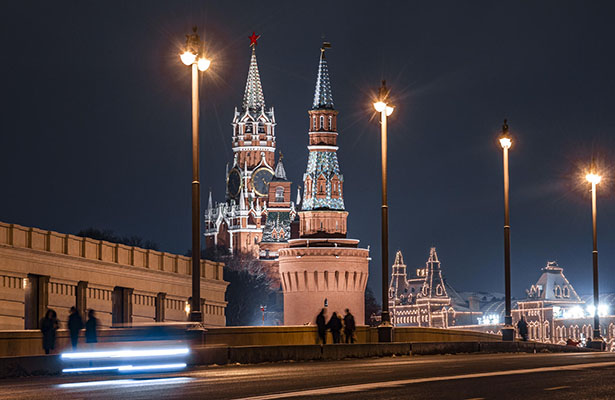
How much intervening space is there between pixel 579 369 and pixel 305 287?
453 ft

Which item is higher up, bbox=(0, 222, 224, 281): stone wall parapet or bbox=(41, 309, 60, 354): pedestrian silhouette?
bbox=(0, 222, 224, 281): stone wall parapet

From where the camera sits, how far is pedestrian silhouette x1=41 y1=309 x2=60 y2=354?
113 ft

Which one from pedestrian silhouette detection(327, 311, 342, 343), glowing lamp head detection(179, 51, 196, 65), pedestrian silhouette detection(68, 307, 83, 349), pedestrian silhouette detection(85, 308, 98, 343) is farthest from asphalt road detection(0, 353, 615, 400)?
pedestrian silhouette detection(327, 311, 342, 343)

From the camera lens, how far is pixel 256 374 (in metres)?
27.7

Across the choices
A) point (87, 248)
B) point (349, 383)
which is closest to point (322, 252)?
point (87, 248)

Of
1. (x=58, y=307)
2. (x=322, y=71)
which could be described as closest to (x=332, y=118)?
(x=322, y=71)

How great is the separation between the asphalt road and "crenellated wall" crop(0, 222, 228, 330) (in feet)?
96.2

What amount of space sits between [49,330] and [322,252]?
131755 mm

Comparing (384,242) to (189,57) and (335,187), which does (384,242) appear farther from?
(335,187)

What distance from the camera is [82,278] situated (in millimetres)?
65562

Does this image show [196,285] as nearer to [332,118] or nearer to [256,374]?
[256,374]

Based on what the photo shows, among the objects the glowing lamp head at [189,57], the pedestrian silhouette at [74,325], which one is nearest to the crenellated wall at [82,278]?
the pedestrian silhouette at [74,325]

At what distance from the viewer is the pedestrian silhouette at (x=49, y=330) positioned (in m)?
34.4

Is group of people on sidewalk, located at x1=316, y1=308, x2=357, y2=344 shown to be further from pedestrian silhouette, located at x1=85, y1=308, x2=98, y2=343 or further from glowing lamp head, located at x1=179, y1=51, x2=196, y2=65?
glowing lamp head, located at x1=179, y1=51, x2=196, y2=65
